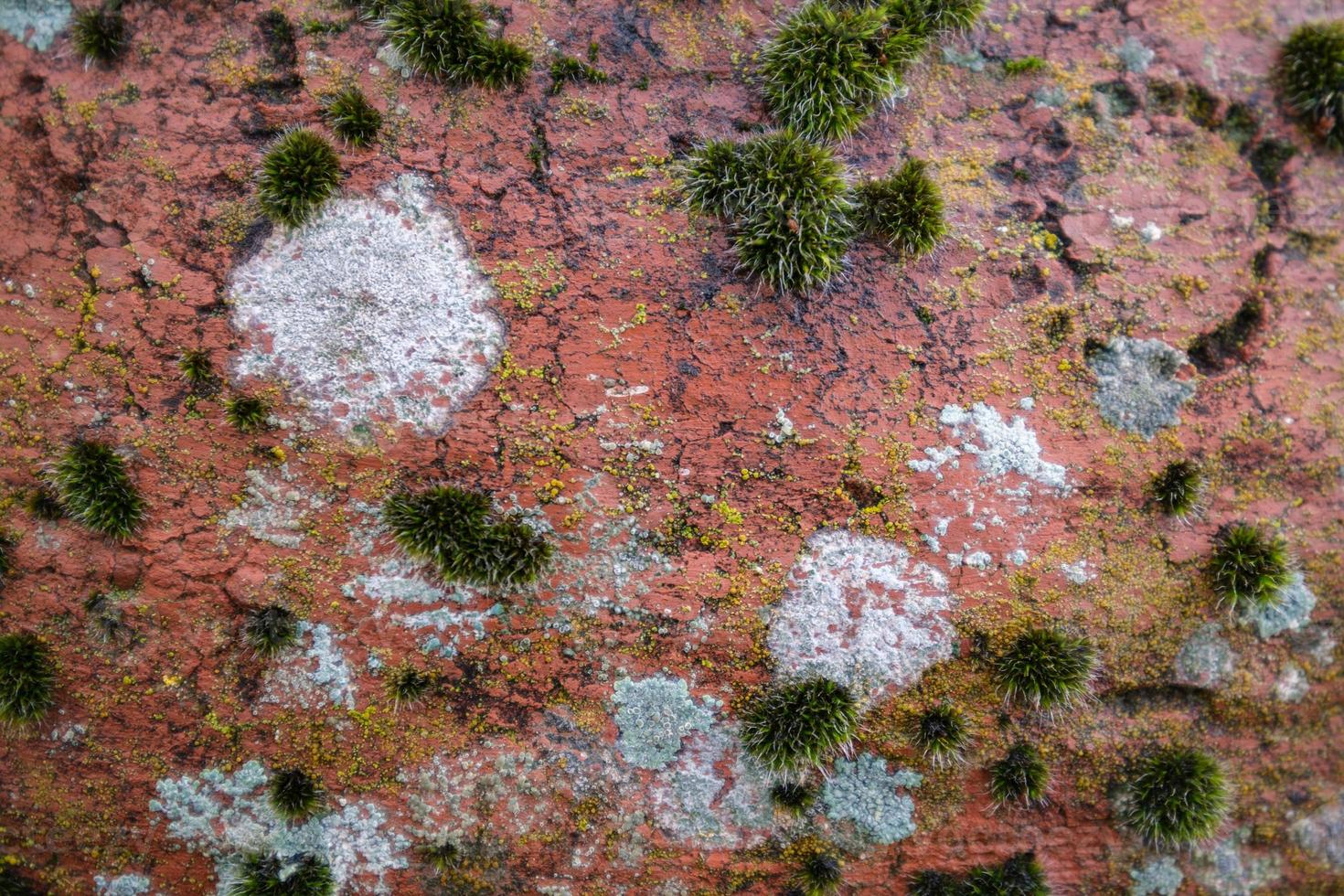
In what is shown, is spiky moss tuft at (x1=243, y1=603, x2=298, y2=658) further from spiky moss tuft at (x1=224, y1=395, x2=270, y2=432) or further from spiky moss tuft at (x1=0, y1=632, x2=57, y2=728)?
spiky moss tuft at (x1=0, y1=632, x2=57, y2=728)

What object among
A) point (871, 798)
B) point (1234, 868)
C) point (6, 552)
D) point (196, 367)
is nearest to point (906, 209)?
point (871, 798)

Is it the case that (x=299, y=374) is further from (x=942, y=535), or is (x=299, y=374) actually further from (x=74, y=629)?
(x=942, y=535)

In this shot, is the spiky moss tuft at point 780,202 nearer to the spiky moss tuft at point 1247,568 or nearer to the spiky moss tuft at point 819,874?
the spiky moss tuft at point 1247,568

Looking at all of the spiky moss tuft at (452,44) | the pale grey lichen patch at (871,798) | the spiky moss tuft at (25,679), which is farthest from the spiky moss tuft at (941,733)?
the spiky moss tuft at (25,679)

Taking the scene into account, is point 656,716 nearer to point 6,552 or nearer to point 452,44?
point 6,552

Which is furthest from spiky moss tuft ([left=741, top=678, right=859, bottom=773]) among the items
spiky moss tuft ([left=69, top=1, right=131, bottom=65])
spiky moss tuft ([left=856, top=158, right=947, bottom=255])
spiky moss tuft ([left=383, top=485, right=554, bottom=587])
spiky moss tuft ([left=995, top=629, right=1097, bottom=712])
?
spiky moss tuft ([left=69, top=1, right=131, bottom=65])
